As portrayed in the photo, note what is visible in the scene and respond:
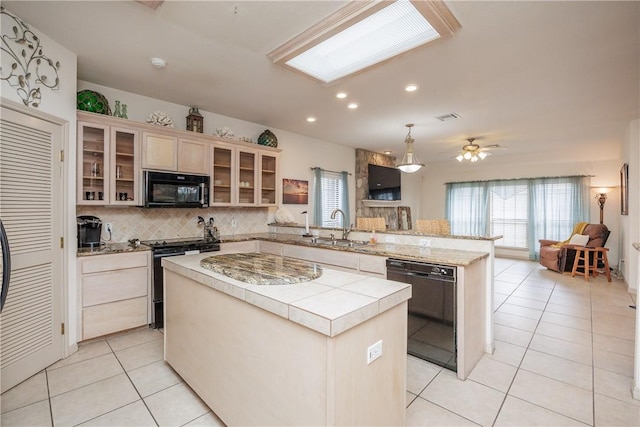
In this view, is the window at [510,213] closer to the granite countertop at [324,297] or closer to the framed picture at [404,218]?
the framed picture at [404,218]

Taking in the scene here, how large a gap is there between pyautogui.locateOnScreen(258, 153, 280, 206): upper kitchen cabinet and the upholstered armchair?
5.80 metres

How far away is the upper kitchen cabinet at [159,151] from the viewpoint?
331 centimetres

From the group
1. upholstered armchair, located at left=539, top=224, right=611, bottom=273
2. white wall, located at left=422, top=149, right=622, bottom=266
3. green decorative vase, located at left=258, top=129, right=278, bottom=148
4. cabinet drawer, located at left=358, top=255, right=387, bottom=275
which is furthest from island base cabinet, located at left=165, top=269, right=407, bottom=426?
white wall, located at left=422, top=149, right=622, bottom=266

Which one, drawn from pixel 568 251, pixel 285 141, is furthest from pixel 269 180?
pixel 568 251

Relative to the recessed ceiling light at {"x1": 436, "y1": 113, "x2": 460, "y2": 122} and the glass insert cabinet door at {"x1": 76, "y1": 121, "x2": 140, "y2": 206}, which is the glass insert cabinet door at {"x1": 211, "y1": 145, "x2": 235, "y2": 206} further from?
the recessed ceiling light at {"x1": 436, "y1": 113, "x2": 460, "y2": 122}

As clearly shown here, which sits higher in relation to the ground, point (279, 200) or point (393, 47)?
point (393, 47)

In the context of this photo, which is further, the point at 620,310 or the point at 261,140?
the point at 261,140

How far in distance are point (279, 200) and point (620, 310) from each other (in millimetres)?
4885

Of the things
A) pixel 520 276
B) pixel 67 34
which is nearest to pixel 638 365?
pixel 520 276

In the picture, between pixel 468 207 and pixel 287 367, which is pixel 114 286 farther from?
pixel 468 207

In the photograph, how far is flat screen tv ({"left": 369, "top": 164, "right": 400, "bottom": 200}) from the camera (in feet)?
22.6

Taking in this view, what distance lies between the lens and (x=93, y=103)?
295 centimetres

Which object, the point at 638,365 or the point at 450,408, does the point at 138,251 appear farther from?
the point at 638,365

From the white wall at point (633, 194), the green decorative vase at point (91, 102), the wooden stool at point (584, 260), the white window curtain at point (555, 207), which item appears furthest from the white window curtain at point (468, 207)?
the green decorative vase at point (91, 102)
